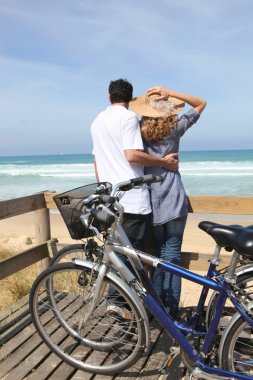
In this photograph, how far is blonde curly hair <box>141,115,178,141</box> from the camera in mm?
2836

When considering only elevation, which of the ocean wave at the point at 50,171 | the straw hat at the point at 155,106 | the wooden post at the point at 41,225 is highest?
the straw hat at the point at 155,106

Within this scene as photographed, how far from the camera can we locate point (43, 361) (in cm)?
283

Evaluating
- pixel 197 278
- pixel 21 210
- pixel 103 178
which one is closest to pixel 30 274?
pixel 21 210

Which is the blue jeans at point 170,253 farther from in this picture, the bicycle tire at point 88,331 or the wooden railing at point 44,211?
the bicycle tire at point 88,331

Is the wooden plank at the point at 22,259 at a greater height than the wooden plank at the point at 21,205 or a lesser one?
lesser

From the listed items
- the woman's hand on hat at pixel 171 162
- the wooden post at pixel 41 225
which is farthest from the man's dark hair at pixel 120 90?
the wooden post at pixel 41 225

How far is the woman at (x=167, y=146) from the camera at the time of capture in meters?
2.87

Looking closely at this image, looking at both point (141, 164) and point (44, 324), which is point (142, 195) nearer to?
point (141, 164)

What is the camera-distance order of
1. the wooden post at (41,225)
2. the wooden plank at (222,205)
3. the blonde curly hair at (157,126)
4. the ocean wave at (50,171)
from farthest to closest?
the ocean wave at (50,171) → the wooden post at (41,225) → the wooden plank at (222,205) → the blonde curly hair at (157,126)

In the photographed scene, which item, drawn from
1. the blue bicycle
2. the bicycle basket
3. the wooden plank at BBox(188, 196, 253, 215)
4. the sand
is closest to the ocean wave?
the sand

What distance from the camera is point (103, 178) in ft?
10.1

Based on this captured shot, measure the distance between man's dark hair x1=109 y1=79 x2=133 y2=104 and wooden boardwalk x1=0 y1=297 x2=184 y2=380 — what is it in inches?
70.7

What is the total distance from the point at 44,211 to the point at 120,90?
5.00 ft

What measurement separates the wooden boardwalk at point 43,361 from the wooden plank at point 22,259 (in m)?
0.44
